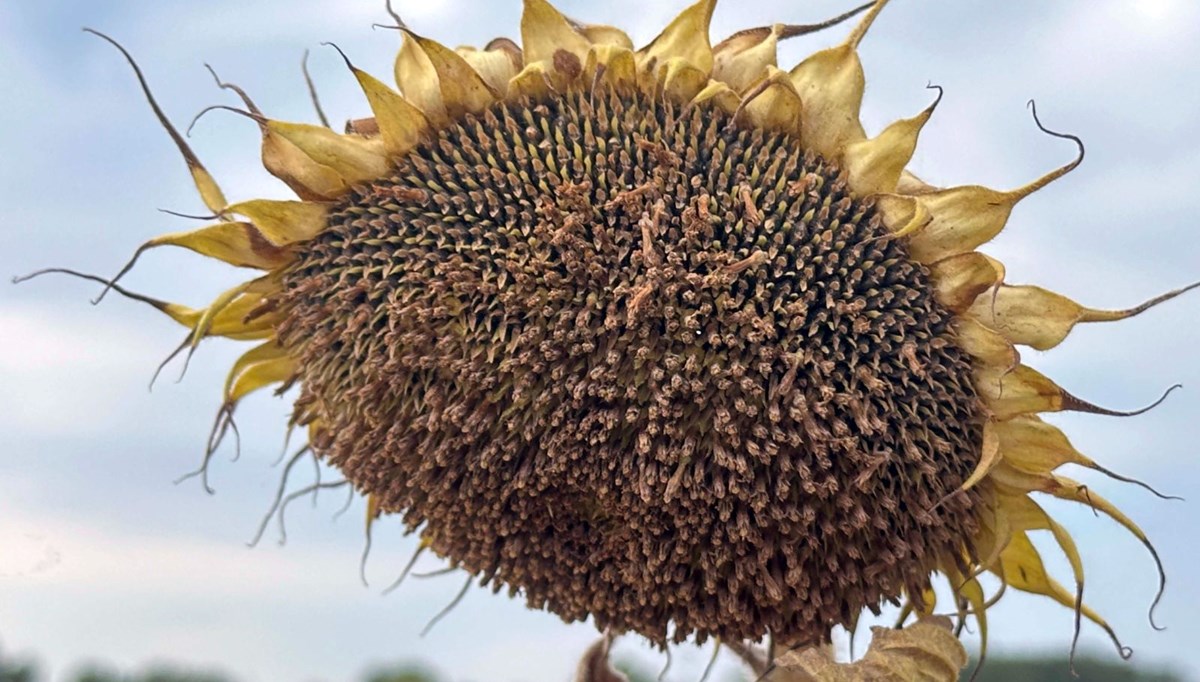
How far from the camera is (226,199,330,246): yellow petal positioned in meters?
2.53

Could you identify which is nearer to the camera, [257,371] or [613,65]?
[613,65]

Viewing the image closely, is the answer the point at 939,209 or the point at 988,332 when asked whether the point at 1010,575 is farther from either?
the point at 939,209

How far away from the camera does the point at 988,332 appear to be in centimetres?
231

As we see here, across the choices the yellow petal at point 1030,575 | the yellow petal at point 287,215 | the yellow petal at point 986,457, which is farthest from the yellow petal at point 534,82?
the yellow petal at point 1030,575

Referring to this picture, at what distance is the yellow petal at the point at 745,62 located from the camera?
2.41 metres

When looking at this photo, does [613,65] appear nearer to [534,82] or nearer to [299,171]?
[534,82]

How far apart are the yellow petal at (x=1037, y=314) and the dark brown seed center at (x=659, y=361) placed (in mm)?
112

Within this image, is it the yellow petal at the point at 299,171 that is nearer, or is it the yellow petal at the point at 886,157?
the yellow petal at the point at 886,157

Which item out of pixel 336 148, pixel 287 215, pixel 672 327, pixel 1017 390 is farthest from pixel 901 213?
pixel 287 215

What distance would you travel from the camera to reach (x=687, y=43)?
239cm

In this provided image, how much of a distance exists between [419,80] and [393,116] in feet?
0.32

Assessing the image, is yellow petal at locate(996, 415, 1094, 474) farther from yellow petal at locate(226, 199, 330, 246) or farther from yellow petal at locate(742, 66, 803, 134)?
yellow petal at locate(226, 199, 330, 246)

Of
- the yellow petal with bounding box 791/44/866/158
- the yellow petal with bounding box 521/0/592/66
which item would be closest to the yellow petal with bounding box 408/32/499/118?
the yellow petal with bounding box 521/0/592/66

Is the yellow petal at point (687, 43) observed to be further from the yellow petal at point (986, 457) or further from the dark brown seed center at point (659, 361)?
the yellow petal at point (986, 457)
